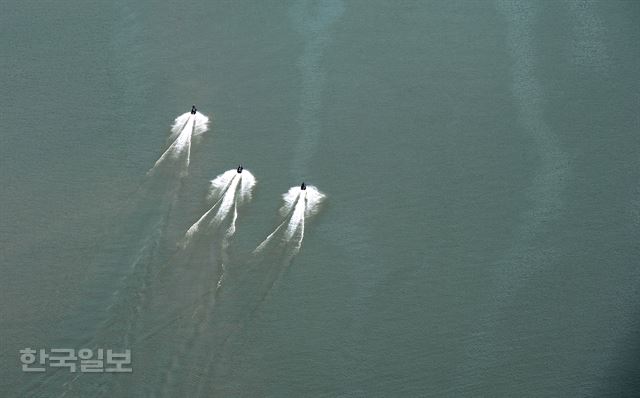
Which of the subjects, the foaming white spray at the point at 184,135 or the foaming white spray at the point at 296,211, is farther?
the foaming white spray at the point at 184,135

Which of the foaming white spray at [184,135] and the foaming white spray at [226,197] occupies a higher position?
the foaming white spray at [184,135]

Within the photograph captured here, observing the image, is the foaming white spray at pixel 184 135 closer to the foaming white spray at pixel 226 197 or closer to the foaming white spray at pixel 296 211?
the foaming white spray at pixel 226 197

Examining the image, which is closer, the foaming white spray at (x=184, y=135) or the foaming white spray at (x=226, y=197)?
the foaming white spray at (x=226, y=197)

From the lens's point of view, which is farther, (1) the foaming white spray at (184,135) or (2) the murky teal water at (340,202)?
(1) the foaming white spray at (184,135)

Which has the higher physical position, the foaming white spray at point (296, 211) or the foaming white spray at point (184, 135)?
Result: the foaming white spray at point (184, 135)

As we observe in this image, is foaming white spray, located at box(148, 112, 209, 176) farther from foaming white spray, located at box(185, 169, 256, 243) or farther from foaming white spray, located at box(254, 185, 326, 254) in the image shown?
foaming white spray, located at box(254, 185, 326, 254)
